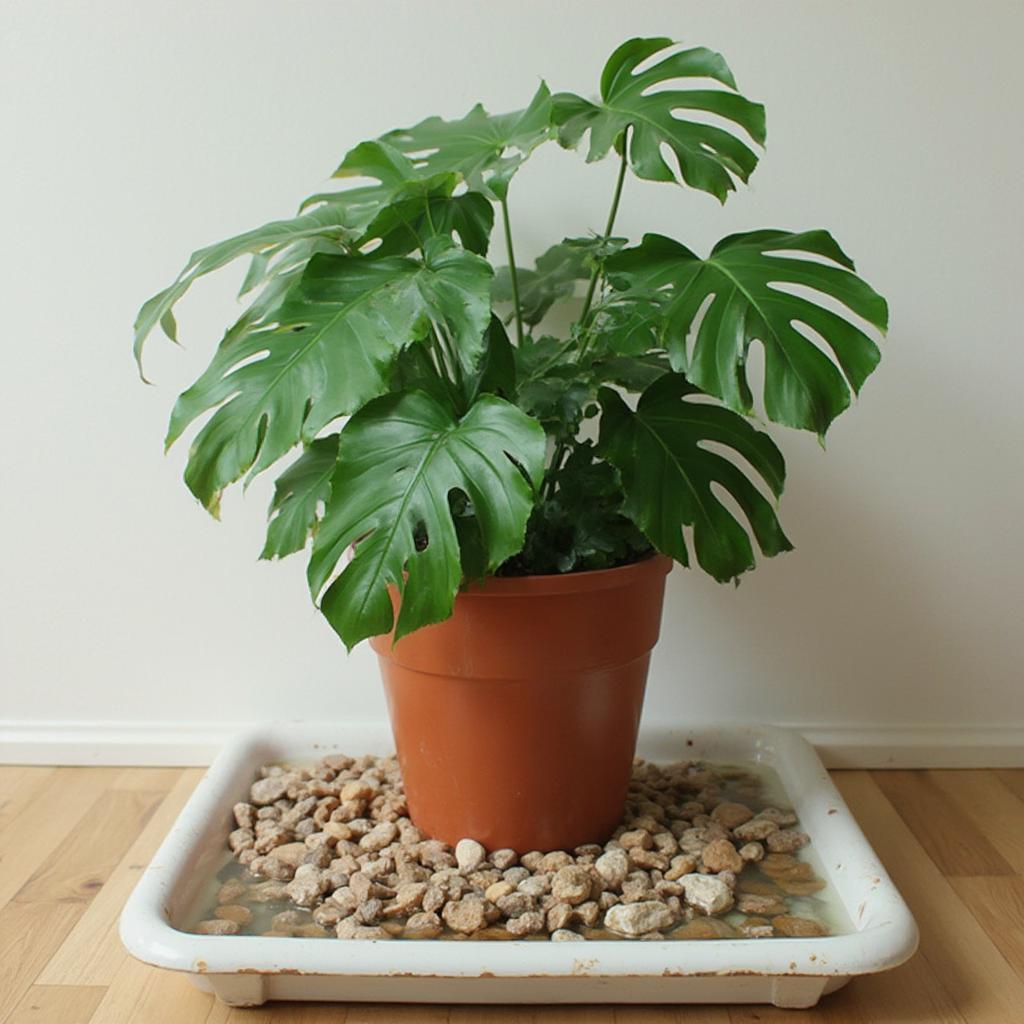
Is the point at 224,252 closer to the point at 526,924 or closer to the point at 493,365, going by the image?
the point at 493,365

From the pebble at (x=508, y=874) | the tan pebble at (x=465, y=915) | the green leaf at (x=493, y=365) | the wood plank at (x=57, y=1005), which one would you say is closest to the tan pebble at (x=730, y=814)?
the pebble at (x=508, y=874)

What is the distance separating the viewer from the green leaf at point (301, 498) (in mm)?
1271

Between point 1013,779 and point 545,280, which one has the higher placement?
point 545,280

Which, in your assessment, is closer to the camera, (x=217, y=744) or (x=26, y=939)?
(x=26, y=939)

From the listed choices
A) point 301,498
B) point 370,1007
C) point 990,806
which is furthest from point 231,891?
point 990,806

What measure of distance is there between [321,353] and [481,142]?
354 mm

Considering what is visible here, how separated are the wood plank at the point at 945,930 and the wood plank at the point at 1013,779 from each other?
202 millimetres

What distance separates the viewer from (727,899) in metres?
1.31

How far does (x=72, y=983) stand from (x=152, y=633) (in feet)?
2.05

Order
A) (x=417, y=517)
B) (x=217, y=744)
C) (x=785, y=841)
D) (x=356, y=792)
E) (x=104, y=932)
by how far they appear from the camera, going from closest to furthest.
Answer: (x=417, y=517)
(x=104, y=932)
(x=785, y=841)
(x=356, y=792)
(x=217, y=744)

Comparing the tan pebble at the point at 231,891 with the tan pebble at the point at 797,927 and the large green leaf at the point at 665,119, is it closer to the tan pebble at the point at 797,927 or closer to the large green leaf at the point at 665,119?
the tan pebble at the point at 797,927

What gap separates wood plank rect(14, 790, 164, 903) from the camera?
1.43 meters

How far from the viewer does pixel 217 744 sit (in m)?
1.80

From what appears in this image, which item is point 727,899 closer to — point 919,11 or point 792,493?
point 792,493
